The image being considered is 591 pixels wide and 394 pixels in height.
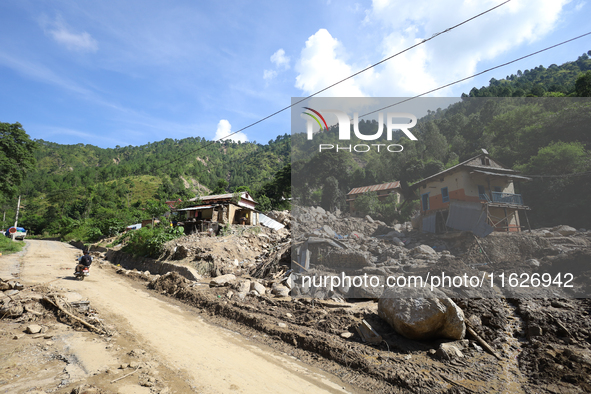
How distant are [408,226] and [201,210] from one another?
76.9 feet

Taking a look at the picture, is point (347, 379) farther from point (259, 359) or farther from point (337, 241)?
point (337, 241)

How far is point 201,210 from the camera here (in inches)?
1101

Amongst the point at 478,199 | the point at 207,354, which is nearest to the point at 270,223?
the point at 478,199

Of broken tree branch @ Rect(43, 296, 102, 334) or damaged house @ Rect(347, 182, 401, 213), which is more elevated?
damaged house @ Rect(347, 182, 401, 213)

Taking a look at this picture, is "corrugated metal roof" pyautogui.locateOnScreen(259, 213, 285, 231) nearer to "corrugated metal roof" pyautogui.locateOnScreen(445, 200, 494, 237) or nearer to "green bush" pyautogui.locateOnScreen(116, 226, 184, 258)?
"green bush" pyautogui.locateOnScreen(116, 226, 184, 258)

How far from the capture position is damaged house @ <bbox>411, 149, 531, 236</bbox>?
812 centimetres

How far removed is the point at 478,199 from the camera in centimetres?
834

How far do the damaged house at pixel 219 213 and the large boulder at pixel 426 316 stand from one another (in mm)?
17691

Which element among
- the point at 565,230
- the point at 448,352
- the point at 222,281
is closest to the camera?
the point at 448,352

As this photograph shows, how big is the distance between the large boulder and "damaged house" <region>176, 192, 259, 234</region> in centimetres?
1769

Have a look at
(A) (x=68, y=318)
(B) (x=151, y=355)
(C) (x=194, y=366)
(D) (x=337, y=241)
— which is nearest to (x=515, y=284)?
(D) (x=337, y=241)

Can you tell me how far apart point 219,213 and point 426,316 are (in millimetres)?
22222

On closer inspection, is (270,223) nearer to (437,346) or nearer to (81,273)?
(81,273)

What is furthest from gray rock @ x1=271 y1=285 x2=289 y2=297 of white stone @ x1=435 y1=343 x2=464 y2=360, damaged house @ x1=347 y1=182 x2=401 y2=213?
white stone @ x1=435 y1=343 x2=464 y2=360
